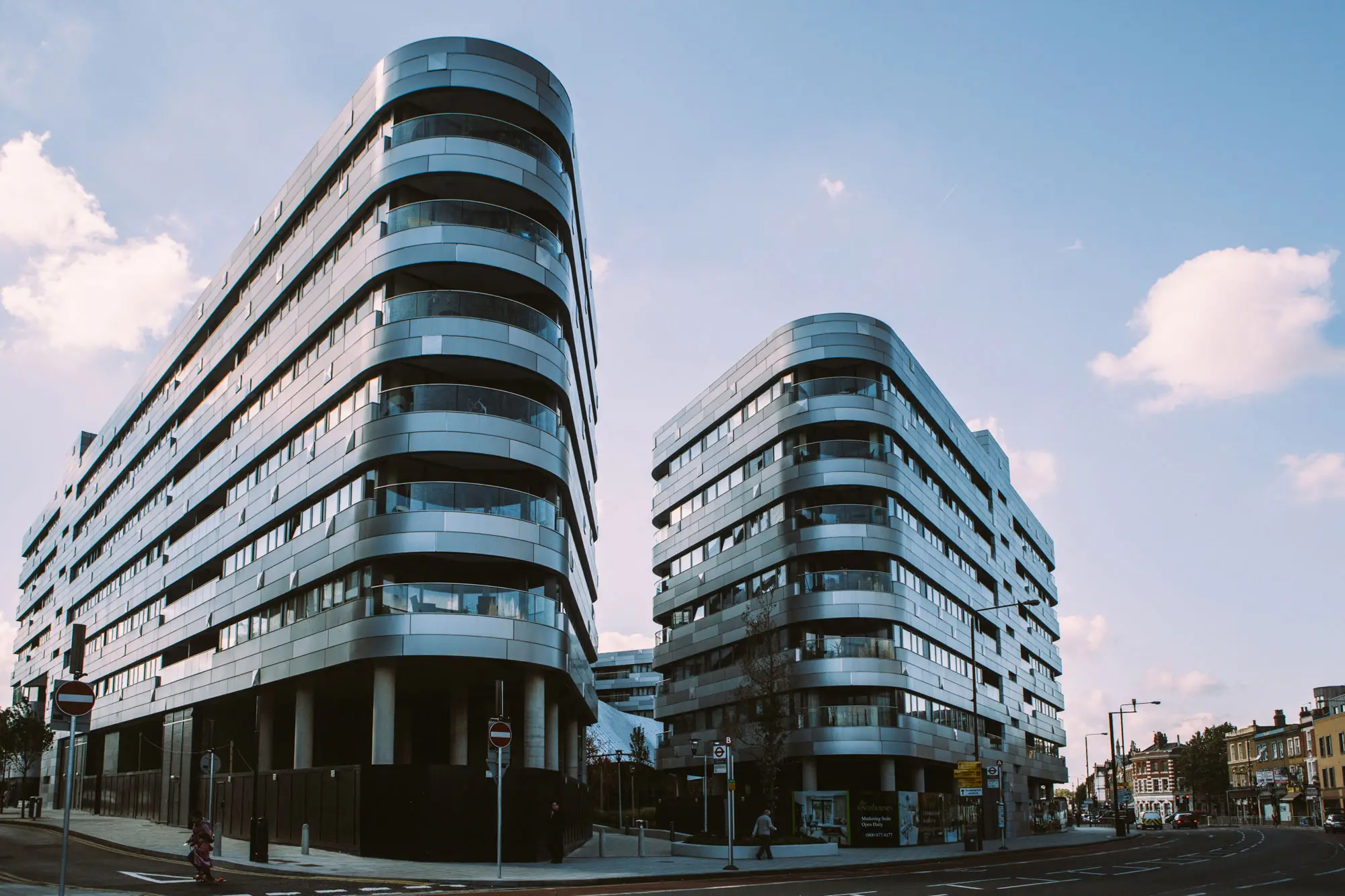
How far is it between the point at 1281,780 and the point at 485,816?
11617 cm

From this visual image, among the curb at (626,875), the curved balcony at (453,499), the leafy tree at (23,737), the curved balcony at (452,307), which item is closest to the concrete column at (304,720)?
the curb at (626,875)

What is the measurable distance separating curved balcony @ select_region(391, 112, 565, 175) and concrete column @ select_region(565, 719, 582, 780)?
28.2m

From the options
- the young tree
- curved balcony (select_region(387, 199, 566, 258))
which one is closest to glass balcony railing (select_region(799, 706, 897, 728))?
the young tree

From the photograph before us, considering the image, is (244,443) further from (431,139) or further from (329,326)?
(431,139)

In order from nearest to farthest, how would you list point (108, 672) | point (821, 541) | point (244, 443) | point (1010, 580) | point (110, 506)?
1. point (244, 443)
2. point (821, 541)
3. point (108, 672)
4. point (110, 506)
5. point (1010, 580)

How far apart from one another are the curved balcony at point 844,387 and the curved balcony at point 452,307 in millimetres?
25875

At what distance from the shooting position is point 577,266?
49562 millimetres

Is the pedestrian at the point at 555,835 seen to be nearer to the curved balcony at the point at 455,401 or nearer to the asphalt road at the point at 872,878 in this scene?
the asphalt road at the point at 872,878

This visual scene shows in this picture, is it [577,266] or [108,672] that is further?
[108,672]

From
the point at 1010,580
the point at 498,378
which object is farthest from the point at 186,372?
the point at 1010,580

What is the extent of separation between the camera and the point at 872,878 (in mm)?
29000

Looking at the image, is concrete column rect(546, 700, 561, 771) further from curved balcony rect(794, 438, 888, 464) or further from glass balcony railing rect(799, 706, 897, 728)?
curved balcony rect(794, 438, 888, 464)

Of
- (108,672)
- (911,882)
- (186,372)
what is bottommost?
(911,882)

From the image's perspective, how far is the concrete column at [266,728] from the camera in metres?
44.6
